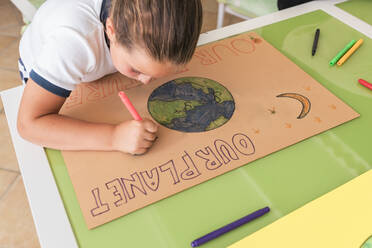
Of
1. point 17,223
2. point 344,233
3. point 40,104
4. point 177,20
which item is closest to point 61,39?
point 40,104

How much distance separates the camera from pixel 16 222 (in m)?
1.01

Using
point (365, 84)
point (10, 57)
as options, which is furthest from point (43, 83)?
point (10, 57)

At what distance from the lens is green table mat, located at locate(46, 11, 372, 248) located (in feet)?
1.29

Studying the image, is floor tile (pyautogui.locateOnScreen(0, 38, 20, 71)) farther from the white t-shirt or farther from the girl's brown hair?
the girl's brown hair

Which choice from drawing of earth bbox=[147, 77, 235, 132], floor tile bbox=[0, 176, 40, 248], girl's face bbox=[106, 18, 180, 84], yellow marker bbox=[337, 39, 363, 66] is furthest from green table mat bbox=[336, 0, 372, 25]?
floor tile bbox=[0, 176, 40, 248]

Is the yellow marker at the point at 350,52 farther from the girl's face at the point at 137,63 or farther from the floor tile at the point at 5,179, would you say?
the floor tile at the point at 5,179

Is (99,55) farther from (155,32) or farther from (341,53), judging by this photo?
(341,53)

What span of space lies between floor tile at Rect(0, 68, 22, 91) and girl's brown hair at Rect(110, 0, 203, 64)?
115cm

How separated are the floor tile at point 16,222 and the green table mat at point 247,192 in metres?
0.65

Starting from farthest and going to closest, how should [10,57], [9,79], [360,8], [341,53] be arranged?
[10,57] < [9,79] < [360,8] < [341,53]

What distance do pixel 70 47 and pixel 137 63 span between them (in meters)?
0.13

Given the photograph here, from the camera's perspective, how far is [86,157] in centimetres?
47

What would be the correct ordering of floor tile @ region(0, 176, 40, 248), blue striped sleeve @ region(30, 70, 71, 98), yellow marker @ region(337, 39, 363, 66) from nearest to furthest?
blue striped sleeve @ region(30, 70, 71, 98) → yellow marker @ region(337, 39, 363, 66) → floor tile @ region(0, 176, 40, 248)

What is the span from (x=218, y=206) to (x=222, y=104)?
20 centimetres
